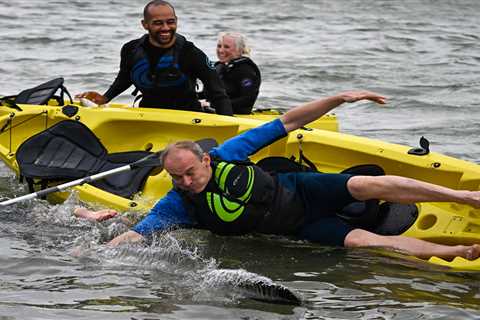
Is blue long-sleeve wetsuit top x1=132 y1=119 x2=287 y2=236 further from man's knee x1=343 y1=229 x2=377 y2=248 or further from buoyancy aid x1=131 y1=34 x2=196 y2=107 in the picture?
buoyancy aid x1=131 y1=34 x2=196 y2=107

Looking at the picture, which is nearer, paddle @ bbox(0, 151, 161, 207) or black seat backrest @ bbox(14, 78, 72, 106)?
paddle @ bbox(0, 151, 161, 207)

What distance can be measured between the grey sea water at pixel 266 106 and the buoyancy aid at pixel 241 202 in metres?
0.26

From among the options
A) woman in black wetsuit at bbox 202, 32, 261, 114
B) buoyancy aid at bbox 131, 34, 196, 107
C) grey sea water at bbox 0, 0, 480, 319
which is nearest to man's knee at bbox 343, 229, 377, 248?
grey sea water at bbox 0, 0, 480, 319

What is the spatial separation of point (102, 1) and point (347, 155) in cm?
1523

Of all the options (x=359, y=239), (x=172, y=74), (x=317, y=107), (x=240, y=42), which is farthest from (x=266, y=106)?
(x=359, y=239)

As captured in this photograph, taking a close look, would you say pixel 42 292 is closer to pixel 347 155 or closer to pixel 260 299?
pixel 260 299

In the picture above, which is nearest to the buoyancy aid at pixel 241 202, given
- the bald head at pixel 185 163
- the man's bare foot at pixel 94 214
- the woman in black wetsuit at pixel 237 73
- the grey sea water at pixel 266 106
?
the bald head at pixel 185 163

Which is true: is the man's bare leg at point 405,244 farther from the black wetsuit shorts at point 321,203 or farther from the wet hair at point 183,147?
the wet hair at point 183,147

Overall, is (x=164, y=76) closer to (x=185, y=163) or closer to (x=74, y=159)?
(x=74, y=159)

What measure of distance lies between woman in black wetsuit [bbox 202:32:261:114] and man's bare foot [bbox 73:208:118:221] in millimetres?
2384

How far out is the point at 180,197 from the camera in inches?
251

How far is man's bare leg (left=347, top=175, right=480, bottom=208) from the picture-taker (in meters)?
5.88

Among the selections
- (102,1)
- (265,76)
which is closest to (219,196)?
(265,76)

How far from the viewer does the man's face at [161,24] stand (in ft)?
25.7
